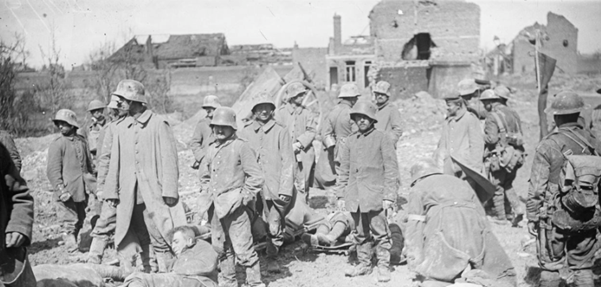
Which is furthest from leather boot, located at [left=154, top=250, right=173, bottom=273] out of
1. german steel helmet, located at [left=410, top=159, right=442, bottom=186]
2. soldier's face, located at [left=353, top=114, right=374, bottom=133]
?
german steel helmet, located at [left=410, top=159, right=442, bottom=186]

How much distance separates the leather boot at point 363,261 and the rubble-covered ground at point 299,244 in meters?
0.09

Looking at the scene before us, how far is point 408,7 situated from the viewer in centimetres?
3250

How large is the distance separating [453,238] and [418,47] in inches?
1248

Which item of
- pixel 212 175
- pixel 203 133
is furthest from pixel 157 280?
pixel 203 133

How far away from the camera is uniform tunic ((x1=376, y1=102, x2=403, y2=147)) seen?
30.6ft

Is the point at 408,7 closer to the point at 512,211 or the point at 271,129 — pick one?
the point at 512,211

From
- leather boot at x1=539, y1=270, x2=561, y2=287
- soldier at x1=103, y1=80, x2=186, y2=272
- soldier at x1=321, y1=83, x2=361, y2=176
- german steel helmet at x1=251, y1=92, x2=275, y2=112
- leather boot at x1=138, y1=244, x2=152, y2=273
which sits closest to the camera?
leather boot at x1=539, y1=270, x2=561, y2=287

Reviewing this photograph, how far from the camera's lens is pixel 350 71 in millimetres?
34594

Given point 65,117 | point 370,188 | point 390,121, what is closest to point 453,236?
point 370,188

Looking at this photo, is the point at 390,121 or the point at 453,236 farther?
the point at 390,121

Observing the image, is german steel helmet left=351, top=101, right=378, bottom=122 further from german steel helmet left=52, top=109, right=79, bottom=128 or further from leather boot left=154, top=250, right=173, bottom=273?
german steel helmet left=52, top=109, right=79, bottom=128

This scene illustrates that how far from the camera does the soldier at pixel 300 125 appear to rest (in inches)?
375

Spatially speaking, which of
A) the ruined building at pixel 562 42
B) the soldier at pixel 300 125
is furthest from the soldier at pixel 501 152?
the ruined building at pixel 562 42

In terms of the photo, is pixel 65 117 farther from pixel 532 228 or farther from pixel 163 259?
pixel 532 228
